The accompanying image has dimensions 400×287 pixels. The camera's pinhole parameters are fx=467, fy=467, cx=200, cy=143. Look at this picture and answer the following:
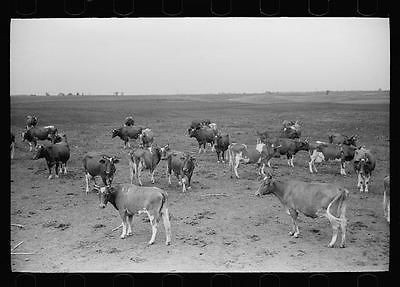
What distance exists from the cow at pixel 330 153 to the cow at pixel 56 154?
11.6 ft

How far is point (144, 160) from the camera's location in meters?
6.78

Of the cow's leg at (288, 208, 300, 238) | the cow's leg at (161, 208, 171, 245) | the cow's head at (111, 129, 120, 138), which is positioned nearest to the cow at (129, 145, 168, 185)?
the cow's head at (111, 129, 120, 138)

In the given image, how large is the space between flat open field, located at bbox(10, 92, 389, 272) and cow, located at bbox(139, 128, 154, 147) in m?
0.08

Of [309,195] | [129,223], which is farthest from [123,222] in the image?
[309,195]

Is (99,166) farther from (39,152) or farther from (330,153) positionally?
(330,153)

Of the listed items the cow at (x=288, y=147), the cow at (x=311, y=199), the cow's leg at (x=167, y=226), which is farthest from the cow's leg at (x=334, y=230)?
the cow's leg at (x=167, y=226)

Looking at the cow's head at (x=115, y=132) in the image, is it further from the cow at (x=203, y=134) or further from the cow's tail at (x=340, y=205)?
the cow's tail at (x=340, y=205)

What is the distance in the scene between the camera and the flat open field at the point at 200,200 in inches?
244

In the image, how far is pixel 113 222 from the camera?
6516 millimetres
